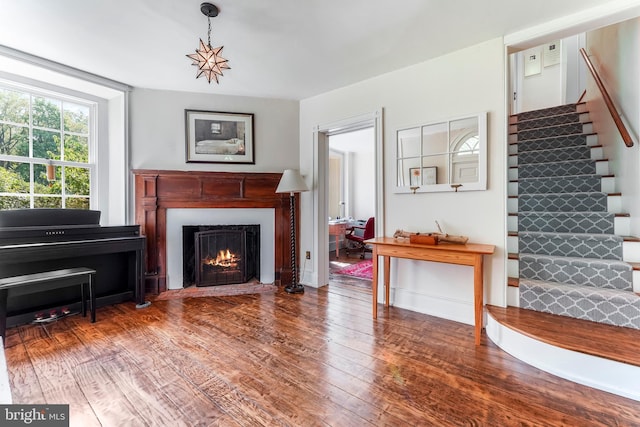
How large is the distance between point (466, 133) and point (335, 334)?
6.97 feet

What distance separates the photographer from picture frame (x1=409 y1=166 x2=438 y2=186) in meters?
2.77

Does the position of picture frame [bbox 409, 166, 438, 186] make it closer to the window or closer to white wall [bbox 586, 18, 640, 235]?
white wall [bbox 586, 18, 640, 235]

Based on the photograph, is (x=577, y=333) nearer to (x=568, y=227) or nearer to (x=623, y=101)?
(x=568, y=227)

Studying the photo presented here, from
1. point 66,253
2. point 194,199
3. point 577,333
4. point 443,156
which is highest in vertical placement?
point 443,156

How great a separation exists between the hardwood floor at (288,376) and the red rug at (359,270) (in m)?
1.57

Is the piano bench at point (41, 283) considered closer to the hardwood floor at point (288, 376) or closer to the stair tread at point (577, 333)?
the hardwood floor at point (288, 376)

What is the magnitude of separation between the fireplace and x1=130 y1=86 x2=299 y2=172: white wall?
2.64ft

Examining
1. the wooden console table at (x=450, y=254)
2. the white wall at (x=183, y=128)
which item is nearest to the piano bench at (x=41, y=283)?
the white wall at (x=183, y=128)

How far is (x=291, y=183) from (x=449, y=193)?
68.3 inches

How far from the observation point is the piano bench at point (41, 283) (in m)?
2.17

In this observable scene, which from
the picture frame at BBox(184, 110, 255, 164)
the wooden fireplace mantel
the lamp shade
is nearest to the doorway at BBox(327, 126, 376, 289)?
the wooden fireplace mantel

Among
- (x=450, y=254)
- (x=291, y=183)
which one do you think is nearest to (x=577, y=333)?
(x=450, y=254)

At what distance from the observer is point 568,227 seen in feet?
9.02

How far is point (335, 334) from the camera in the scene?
237 centimetres
